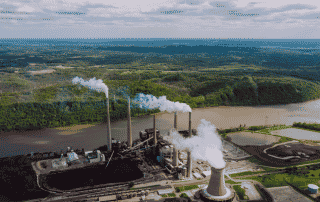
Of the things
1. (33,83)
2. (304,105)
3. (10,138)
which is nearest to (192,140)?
(10,138)

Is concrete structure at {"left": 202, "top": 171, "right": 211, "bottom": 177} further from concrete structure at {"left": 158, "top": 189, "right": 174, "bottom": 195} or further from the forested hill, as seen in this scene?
the forested hill

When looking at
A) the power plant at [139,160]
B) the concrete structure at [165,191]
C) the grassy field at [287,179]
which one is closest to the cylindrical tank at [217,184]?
the concrete structure at [165,191]

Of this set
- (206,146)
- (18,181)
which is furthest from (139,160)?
(18,181)

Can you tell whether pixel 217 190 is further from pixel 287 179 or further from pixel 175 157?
pixel 287 179

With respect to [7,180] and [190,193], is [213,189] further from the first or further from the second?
[7,180]

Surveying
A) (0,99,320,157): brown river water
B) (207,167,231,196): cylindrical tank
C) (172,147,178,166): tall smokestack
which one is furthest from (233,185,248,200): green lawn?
(0,99,320,157): brown river water

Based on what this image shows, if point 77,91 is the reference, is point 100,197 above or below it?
below

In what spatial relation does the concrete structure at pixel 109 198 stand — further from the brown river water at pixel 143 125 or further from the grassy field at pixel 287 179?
the grassy field at pixel 287 179
